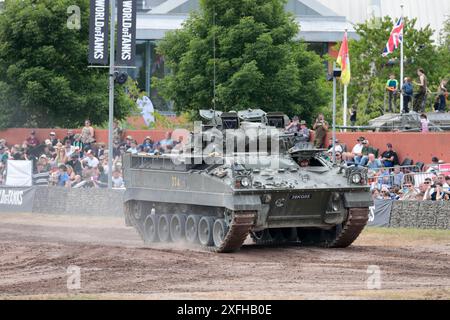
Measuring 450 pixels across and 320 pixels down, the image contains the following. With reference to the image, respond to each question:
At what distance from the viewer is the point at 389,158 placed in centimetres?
3225

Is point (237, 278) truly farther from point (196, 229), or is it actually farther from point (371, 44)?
point (371, 44)

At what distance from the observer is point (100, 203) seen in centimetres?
3494

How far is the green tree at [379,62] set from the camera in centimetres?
5484

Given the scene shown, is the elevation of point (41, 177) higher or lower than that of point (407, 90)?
lower

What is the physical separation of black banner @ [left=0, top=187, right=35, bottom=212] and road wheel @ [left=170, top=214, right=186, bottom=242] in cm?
1162

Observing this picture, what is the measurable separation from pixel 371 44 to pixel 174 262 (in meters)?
36.9

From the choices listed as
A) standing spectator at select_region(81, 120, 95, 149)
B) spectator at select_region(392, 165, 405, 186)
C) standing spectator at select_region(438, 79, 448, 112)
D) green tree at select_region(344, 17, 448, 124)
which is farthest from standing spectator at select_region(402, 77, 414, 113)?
green tree at select_region(344, 17, 448, 124)

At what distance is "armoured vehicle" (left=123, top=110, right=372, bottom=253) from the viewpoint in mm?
23562

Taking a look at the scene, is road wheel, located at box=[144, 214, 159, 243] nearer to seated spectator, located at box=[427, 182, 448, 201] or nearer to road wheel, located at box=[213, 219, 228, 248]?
road wheel, located at box=[213, 219, 228, 248]

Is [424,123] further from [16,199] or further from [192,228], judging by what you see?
[16,199]

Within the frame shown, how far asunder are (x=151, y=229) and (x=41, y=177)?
1154cm

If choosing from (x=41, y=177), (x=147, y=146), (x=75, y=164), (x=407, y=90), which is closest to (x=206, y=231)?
(x=147, y=146)

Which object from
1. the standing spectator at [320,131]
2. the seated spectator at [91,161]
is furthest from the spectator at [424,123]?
the seated spectator at [91,161]
